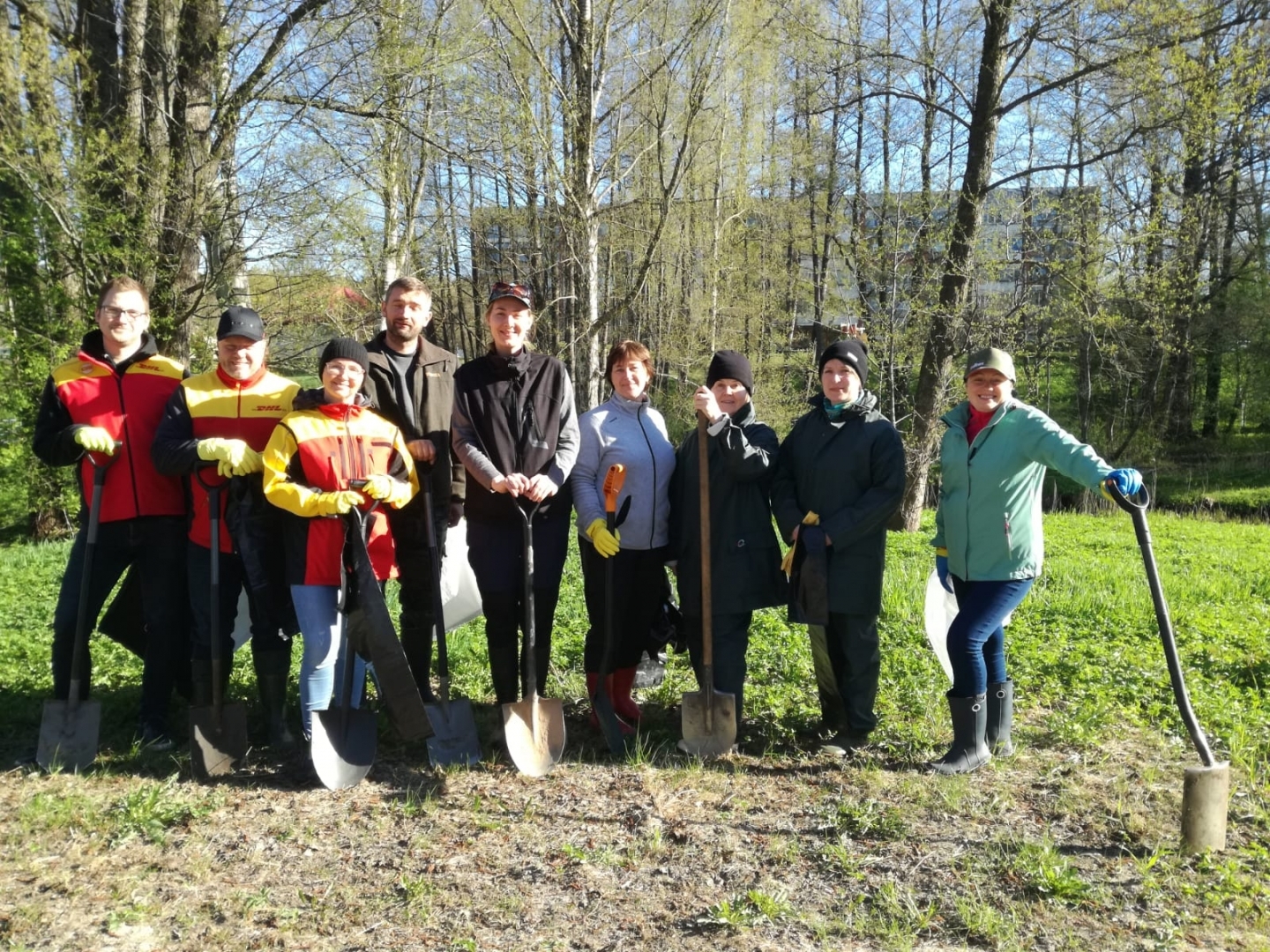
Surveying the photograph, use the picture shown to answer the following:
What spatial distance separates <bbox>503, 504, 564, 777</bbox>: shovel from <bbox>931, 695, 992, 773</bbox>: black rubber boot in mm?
1691

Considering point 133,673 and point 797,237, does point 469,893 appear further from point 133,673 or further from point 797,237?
point 797,237

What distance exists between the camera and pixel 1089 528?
1208 centimetres

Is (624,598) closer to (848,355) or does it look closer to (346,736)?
(346,736)

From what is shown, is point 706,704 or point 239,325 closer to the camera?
point 239,325

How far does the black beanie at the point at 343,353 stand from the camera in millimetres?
3693

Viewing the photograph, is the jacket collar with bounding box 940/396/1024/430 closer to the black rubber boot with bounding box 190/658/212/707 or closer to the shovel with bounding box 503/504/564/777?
the shovel with bounding box 503/504/564/777

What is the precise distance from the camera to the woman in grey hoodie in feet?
13.7

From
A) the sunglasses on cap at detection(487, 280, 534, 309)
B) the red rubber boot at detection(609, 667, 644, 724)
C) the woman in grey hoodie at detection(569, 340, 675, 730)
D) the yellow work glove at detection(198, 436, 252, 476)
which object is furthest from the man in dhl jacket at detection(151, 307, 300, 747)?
the red rubber boot at detection(609, 667, 644, 724)

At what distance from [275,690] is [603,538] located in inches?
67.2

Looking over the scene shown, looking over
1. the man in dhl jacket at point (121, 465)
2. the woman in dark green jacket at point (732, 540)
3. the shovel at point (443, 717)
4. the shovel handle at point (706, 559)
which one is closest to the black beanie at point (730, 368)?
the woman in dark green jacket at point (732, 540)

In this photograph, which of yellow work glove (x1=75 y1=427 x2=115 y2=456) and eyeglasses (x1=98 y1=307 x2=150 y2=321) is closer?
yellow work glove (x1=75 y1=427 x2=115 y2=456)

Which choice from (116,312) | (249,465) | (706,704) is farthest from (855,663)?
(116,312)

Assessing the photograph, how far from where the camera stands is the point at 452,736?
4008 millimetres

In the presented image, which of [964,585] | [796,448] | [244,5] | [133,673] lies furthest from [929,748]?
[244,5]
